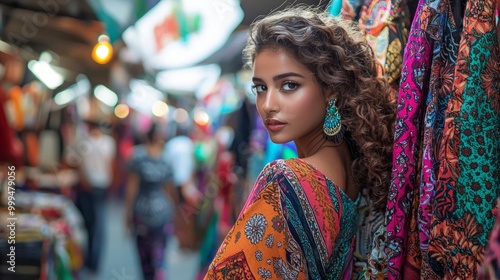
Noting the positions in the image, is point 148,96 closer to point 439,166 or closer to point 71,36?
point 71,36

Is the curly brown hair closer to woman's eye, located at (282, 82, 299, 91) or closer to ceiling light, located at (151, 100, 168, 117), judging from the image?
woman's eye, located at (282, 82, 299, 91)

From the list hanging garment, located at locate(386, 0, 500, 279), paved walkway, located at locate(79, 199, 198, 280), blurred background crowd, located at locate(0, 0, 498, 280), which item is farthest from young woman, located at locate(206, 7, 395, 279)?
paved walkway, located at locate(79, 199, 198, 280)

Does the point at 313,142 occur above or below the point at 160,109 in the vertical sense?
below

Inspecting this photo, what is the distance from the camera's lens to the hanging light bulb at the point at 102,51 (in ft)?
13.2

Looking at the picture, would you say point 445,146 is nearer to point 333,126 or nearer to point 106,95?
point 333,126

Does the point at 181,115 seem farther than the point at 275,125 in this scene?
Yes

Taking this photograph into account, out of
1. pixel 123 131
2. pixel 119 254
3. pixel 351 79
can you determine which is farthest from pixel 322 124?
pixel 119 254

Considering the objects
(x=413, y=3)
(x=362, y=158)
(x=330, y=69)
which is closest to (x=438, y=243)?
(x=362, y=158)

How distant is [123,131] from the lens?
4137 millimetres

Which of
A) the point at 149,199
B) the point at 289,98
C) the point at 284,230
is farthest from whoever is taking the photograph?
the point at 149,199

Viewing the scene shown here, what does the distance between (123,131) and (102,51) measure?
0.57 meters

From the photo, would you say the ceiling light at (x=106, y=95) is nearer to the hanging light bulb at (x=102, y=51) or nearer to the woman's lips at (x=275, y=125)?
the hanging light bulb at (x=102, y=51)

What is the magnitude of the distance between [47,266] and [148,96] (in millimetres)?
1335

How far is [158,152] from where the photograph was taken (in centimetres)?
429
